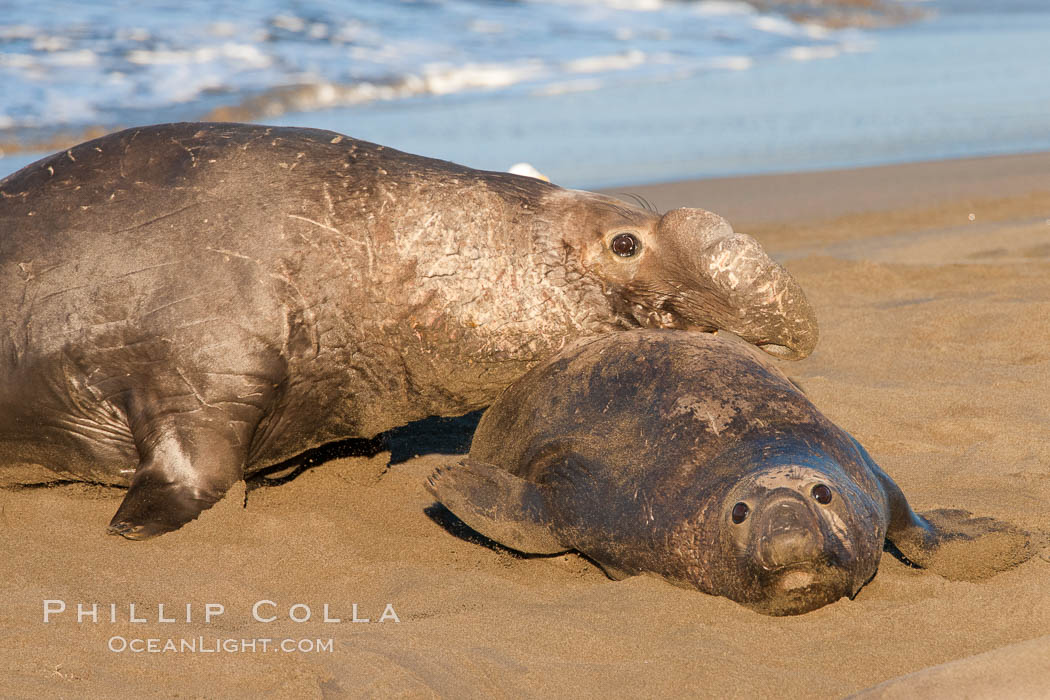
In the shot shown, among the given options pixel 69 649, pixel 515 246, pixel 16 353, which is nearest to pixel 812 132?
pixel 515 246

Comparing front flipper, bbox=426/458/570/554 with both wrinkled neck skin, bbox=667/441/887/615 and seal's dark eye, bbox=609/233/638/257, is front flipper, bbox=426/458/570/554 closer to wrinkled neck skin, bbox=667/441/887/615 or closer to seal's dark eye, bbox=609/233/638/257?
wrinkled neck skin, bbox=667/441/887/615

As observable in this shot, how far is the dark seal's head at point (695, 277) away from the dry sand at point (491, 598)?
2.97 ft

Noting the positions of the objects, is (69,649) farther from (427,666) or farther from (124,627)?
(427,666)

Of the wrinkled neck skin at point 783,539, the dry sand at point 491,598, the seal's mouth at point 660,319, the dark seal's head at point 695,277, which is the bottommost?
the dry sand at point 491,598

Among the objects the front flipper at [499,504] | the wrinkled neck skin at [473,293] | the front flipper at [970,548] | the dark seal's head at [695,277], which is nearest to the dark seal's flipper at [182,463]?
the wrinkled neck skin at [473,293]

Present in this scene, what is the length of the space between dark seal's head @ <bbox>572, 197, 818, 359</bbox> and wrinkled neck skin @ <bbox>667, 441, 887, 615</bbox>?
973mm

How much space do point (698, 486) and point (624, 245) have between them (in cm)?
131

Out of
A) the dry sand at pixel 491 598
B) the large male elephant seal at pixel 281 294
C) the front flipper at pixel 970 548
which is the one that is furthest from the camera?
the large male elephant seal at pixel 281 294

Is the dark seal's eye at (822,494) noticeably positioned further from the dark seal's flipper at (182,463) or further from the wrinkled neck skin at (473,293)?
the dark seal's flipper at (182,463)

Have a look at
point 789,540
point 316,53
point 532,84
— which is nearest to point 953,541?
point 789,540

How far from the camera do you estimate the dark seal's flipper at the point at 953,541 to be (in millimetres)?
4238

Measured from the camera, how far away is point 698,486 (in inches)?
161

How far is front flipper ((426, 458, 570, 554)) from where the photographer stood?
4.35m

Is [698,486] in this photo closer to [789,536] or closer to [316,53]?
[789,536]
